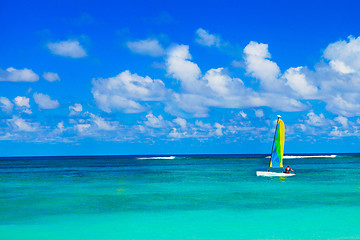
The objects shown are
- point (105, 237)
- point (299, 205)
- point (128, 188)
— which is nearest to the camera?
point (105, 237)

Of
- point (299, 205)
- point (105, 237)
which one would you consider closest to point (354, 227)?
point (299, 205)

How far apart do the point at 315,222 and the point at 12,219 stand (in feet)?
65.4

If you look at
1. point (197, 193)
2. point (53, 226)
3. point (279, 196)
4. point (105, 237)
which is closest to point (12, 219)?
point (53, 226)

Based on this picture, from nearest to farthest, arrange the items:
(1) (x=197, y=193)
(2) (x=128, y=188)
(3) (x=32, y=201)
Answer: (3) (x=32, y=201)
(1) (x=197, y=193)
(2) (x=128, y=188)

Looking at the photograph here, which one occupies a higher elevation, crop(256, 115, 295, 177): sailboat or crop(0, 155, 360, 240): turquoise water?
crop(256, 115, 295, 177): sailboat

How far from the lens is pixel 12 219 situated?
30203 mm

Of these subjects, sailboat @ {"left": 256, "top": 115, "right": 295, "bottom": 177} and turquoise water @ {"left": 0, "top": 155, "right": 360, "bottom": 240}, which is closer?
turquoise water @ {"left": 0, "top": 155, "right": 360, "bottom": 240}

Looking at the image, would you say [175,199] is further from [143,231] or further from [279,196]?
[143,231]

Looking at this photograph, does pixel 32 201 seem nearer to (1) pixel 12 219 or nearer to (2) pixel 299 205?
(1) pixel 12 219

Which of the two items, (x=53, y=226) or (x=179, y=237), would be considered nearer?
(x=179, y=237)

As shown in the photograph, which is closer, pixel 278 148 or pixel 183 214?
pixel 183 214

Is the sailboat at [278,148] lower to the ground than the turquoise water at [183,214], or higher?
higher

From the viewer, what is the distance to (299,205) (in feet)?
115

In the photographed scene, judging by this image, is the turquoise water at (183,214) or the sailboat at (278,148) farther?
the sailboat at (278,148)
